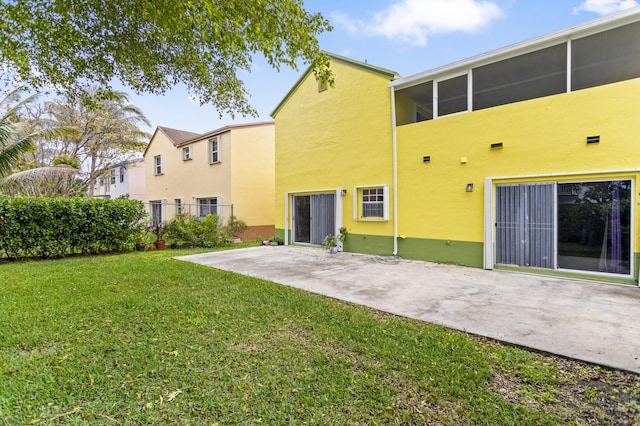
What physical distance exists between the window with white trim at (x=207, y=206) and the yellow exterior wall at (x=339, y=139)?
181 inches

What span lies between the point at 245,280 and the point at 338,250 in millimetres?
4960

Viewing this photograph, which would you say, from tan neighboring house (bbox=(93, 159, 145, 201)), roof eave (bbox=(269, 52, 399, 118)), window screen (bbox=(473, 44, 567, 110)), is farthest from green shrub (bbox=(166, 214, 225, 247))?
tan neighboring house (bbox=(93, 159, 145, 201))

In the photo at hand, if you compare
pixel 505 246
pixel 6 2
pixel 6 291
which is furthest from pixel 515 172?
pixel 6 291

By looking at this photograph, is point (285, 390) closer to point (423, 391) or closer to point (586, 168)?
point (423, 391)

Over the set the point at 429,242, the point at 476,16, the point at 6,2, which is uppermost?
the point at 476,16

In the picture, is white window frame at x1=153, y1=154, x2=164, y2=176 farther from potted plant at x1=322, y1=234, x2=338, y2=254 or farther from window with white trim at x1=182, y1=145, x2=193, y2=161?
potted plant at x1=322, y1=234, x2=338, y2=254

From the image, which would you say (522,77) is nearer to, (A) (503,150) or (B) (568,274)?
(A) (503,150)

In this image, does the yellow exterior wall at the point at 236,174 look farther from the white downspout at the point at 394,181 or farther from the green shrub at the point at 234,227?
the white downspout at the point at 394,181

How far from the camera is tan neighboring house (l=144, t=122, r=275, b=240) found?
1547cm

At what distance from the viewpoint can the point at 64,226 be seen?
9.91 metres

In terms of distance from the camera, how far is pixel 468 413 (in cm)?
245

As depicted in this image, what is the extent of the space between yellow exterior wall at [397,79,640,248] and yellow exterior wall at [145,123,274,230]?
29.1 feet

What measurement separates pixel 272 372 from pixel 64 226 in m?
10.6

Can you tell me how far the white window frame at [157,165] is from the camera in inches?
807
